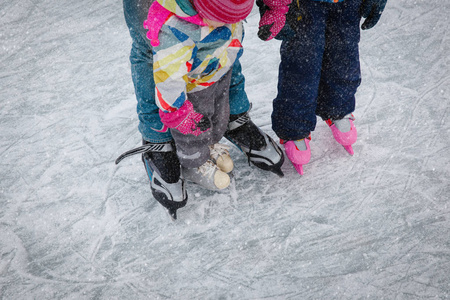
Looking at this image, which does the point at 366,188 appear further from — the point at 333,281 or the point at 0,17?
the point at 0,17

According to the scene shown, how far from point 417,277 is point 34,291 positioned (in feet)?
4.22

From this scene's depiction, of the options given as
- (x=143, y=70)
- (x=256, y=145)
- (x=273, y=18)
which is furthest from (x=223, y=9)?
(x=256, y=145)

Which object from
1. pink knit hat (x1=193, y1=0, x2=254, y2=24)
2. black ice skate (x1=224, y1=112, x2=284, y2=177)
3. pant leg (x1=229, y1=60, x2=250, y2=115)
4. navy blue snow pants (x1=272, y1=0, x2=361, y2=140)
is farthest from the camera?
black ice skate (x1=224, y1=112, x2=284, y2=177)

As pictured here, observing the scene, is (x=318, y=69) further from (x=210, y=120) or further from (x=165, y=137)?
(x=165, y=137)

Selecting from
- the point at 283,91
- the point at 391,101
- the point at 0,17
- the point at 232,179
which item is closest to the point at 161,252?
the point at 232,179

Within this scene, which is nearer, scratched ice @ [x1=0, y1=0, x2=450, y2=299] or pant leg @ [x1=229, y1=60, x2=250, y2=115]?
scratched ice @ [x1=0, y1=0, x2=450, y2=299]

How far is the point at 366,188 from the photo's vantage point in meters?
1.37

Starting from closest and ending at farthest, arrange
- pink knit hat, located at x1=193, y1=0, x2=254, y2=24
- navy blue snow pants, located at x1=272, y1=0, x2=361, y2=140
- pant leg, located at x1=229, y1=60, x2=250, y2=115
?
pink knit hat, located at x1=193, y1=0, x2=254, y2=24
navy blue snow pants, located at x1=272, y1=0, x2=361, y2=140
pant leg, located at x1=229, y1=60, x2=250, y2=115

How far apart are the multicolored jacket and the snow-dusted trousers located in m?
0.12

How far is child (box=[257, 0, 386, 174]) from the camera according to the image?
108 centimetres

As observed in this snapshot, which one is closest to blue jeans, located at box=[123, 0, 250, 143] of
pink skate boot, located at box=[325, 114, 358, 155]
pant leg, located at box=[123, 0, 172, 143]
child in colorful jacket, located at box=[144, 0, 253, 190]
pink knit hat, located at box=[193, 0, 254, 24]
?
pant leg, located at box=[123, 0, 172, 143]

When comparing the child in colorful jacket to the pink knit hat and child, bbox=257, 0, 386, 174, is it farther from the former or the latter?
child, bbox=257, 0, 386, 174

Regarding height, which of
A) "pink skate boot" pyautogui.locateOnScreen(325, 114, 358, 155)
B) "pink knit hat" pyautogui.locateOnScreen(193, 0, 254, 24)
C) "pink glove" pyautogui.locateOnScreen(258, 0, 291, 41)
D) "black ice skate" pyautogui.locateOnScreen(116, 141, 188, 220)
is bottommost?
"pink skate boot" pyautogui.locateOnScreen(325, 114, 358, 155)

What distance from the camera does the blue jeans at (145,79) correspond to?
1.02 metres
